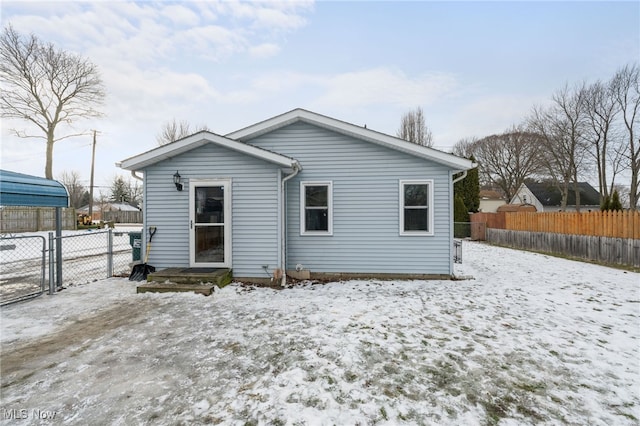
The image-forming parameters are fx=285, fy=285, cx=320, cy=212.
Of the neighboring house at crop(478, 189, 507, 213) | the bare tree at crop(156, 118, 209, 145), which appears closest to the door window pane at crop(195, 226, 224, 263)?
the bare tree at crop(156, 118, 209, 145)

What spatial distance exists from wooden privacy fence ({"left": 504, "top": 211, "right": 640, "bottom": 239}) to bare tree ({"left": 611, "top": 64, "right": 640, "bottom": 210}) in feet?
38.8

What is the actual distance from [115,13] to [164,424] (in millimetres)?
10836

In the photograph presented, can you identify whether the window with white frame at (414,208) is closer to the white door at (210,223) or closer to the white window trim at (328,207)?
the white window trim at (328,207)

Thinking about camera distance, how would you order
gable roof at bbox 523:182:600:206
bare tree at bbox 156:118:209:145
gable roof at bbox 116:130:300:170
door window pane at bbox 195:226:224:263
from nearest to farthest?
gable roof at bbox 116:130:300:170, door window pane at bbox 195:226:224:263, bare tree at bbox 156:118:209:145, gable roof at bbox 523:182:600:206

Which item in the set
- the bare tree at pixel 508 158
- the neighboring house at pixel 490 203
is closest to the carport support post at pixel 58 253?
the bare tree at pixel 508 158

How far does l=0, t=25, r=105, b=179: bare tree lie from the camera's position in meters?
19.0

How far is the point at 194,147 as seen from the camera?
255 inches

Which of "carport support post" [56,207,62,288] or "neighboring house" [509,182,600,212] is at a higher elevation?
"neighboring house" [509,182,600,212]

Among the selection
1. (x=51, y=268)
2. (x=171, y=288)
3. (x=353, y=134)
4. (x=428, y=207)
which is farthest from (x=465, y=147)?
(x=51, y=268)

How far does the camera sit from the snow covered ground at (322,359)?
7.73 feet

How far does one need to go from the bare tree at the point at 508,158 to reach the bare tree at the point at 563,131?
431 centimetres

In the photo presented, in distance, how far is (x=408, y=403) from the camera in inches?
96.3

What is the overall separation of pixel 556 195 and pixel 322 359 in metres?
37.9

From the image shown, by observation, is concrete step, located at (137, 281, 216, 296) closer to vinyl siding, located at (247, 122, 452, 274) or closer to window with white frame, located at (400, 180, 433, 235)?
vinyl siding, located at (247, 122, 452, 274)
